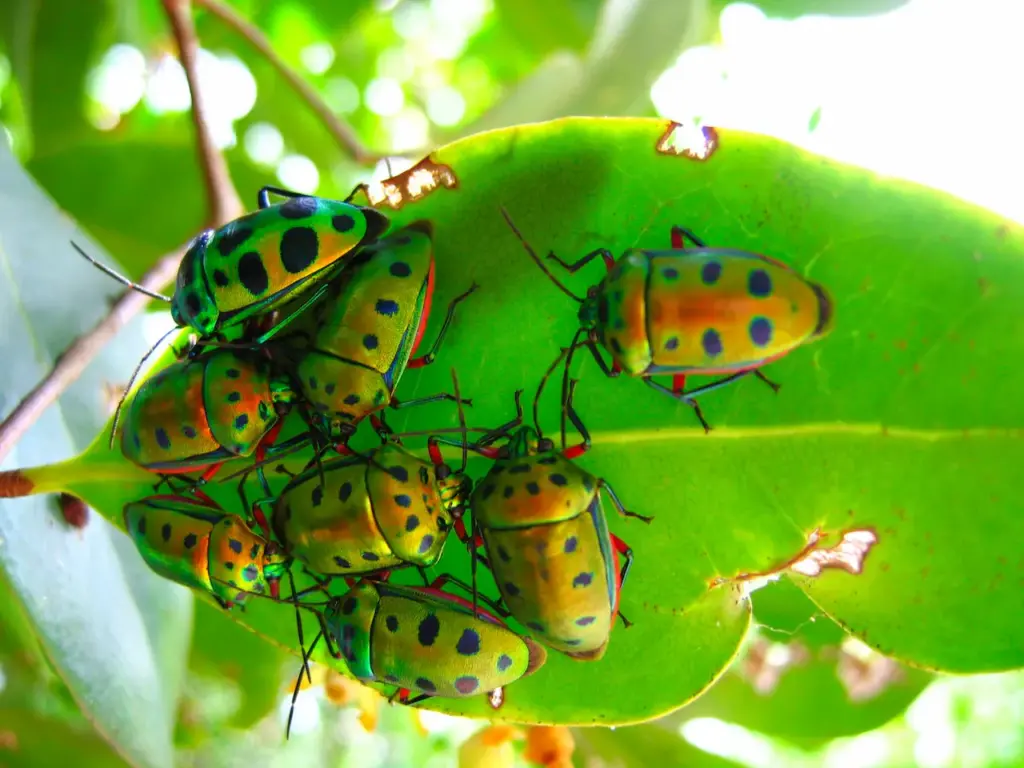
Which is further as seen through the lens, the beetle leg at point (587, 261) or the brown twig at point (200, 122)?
the brown twig at point (200, 122)

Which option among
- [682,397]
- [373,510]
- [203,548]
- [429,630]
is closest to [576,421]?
[682,397]

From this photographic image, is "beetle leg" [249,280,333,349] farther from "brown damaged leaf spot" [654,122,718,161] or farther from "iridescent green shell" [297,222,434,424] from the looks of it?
"brown damaged leaf spot" [654,122,718,161]

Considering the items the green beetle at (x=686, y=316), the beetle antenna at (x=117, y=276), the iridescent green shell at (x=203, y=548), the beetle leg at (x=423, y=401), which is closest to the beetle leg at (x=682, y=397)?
the green beetle at (x=686, y=316)

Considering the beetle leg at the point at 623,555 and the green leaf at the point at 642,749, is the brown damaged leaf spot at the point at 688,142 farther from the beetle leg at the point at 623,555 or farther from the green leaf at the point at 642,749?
the green leaf at the point at 642,749

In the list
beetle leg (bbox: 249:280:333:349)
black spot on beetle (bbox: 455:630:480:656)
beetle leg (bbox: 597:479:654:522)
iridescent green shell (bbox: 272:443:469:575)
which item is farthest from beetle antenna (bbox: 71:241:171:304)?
beetle leg (bbox: 597:479:654:522)

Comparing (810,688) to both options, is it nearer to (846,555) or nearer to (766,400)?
(846,555)

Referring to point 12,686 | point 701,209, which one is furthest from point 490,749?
point 12,686

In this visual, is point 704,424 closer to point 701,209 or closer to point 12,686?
point 701,209
